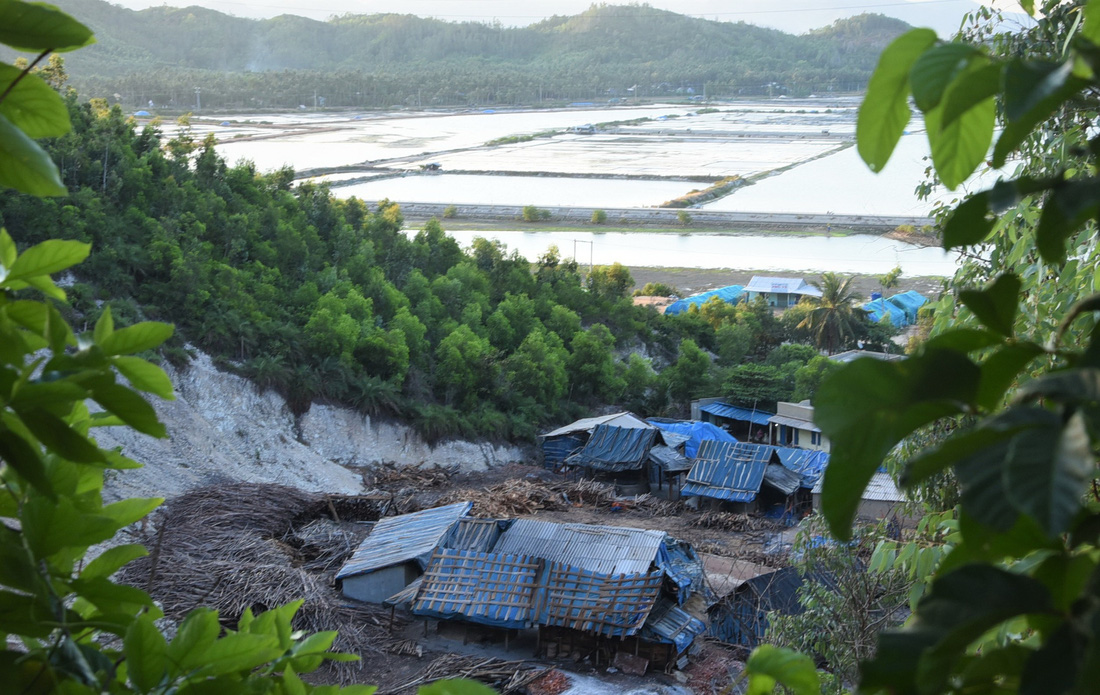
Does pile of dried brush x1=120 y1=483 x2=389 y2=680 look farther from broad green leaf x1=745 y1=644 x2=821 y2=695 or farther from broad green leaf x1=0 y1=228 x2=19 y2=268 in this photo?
broad green leaf x1=745 y1=644 x2=821 y2=695

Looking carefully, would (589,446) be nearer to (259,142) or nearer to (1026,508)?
(1026,508)

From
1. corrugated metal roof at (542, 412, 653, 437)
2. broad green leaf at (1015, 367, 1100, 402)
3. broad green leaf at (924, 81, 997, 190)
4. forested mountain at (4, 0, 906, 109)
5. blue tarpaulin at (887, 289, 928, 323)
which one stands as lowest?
corrugated metal roof at (542, 412, 653, 437)

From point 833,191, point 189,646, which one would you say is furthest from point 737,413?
point 833,191

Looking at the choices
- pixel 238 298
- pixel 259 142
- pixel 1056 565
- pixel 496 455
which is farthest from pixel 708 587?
pixel 259 142

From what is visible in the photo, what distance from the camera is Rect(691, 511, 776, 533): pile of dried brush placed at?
1491cm

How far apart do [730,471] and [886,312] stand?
16.6m

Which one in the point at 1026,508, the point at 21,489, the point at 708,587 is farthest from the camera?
the point at 708,587

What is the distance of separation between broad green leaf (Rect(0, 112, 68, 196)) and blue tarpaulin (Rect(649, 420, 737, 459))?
17.8 meters

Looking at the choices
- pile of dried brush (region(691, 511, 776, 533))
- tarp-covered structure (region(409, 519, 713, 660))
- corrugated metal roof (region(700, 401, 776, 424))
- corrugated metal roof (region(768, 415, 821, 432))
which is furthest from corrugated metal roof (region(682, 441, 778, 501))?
tarp-covered structure (region(409, 519, 713, 660))

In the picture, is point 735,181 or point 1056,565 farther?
point 735,181

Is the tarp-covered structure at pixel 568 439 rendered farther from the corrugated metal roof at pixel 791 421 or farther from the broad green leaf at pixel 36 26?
the broad green leaf at pixel 36 26

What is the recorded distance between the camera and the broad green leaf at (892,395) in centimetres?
54

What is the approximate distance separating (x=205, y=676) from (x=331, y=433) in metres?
15.7

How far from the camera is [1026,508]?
17.3 inches
